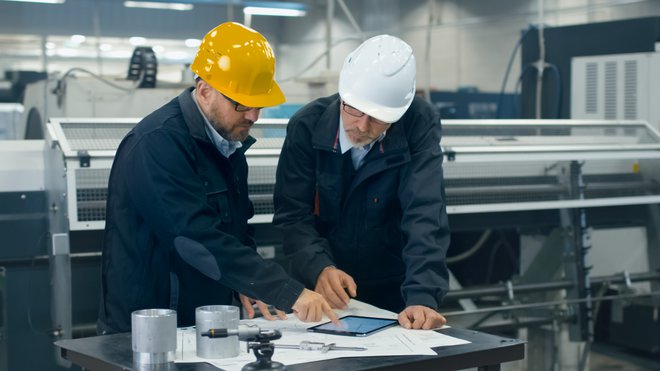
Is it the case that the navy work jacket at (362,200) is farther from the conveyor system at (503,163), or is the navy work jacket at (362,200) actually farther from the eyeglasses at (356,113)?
the conveyor system at (503,163)

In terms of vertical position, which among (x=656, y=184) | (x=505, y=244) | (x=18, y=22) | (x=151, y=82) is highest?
(x=18, y=22)

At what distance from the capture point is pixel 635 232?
3.87m

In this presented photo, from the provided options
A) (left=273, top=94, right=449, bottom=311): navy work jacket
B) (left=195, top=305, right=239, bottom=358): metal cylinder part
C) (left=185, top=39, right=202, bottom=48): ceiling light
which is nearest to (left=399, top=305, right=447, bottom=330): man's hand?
(left=273, top=94, right=449, bottom=311): navy work jacket

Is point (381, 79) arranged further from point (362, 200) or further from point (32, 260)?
point (32, 260)

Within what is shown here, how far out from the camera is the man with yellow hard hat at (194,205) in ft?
5.64

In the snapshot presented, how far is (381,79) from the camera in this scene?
207 centimetres

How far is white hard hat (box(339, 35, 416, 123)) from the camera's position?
2.05m

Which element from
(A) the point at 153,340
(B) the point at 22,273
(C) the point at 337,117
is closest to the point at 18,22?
(B) the point at 22,273

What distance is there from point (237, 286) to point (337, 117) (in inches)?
24.0

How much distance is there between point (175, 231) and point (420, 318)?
1.87ft

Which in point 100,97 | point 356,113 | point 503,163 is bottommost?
point 503,163

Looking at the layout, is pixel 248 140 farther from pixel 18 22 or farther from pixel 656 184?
pixel 18 22

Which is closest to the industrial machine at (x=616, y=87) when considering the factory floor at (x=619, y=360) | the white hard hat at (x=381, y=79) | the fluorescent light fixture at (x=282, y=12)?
the factory floor at (x=619, y=360)

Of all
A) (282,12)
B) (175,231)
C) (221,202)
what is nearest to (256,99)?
(221,202)
